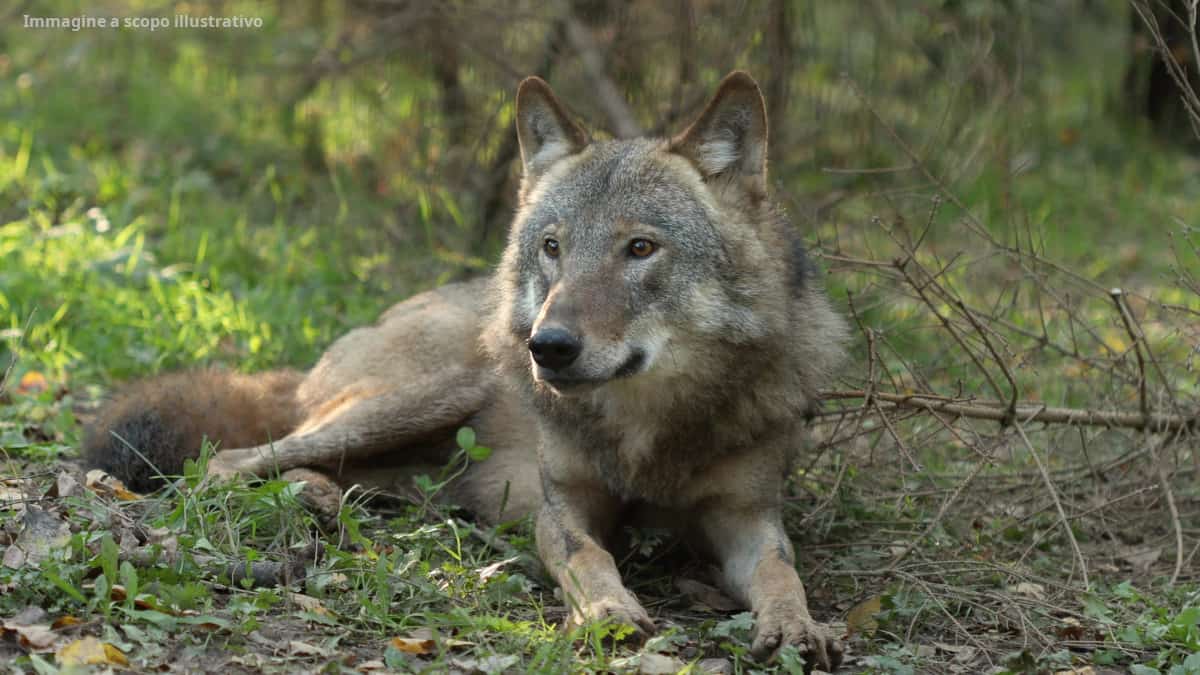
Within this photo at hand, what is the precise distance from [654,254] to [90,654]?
2.23 meters

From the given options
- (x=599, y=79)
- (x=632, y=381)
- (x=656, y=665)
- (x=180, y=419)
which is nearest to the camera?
(x=656, y=665)

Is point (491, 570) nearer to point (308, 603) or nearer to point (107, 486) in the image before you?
point (308, 603)

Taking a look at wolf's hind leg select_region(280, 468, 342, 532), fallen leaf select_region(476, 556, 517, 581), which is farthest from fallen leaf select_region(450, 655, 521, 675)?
wolf's hind leg select_region(280, 468, 342, 532)

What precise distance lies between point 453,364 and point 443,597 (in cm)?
184

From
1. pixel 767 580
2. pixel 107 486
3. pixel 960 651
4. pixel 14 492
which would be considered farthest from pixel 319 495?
pixel 960 651

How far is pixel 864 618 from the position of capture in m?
4.36

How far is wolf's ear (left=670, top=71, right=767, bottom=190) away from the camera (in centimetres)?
462

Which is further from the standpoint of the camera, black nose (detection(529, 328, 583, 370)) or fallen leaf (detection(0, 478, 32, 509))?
fallen leaf (detection(0, 478, 32, 509))

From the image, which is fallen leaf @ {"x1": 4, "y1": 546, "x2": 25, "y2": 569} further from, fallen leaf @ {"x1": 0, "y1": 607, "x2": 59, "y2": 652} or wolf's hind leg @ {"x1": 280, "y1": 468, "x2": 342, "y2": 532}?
wolf's hind leg @ {"x1": 280, "y1": 468, "x2": 342, "y2": 532}

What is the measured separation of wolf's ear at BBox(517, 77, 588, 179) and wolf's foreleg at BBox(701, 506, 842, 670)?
1.55 m

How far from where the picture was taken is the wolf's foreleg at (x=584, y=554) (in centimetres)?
399

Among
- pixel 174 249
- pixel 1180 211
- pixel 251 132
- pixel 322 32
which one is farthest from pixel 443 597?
pixel 1180 211

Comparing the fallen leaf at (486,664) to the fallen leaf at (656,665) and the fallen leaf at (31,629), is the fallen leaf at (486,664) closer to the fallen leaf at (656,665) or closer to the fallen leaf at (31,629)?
the fallen leaf at (656,665)

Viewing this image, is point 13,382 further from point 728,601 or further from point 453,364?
point 728,601
